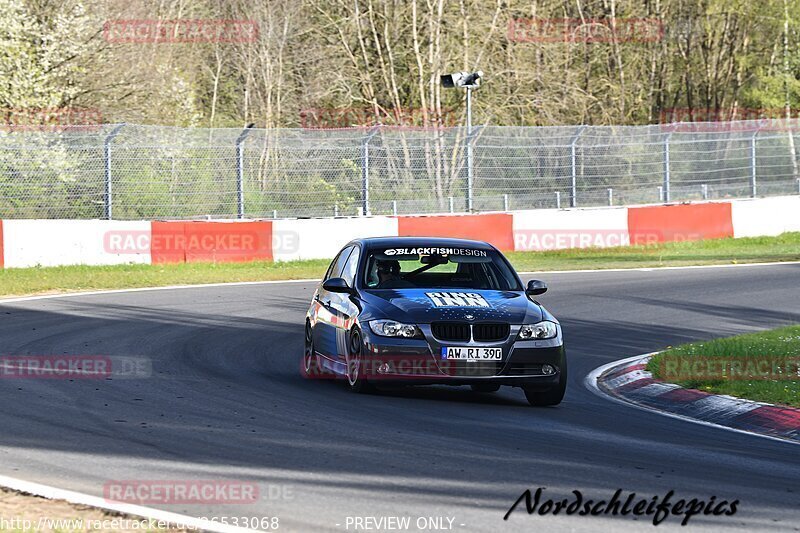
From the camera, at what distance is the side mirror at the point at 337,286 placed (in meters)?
11.5

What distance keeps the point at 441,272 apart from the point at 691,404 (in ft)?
8.39

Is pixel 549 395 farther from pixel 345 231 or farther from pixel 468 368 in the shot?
pixel 345 231

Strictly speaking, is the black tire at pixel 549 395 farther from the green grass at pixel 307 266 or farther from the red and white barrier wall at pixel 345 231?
the red and white barrier wall at pixel 345 231

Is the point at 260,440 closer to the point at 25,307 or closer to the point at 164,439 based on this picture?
the point at 164,439

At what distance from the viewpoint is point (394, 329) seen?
34.5ft

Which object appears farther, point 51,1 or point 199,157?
point 51,1

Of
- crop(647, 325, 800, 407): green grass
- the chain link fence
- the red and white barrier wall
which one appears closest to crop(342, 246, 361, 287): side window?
crop(647, 325, 800, 407): green grass

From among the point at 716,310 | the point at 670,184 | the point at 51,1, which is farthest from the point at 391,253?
the point at 51,1

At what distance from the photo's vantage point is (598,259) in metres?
28.0

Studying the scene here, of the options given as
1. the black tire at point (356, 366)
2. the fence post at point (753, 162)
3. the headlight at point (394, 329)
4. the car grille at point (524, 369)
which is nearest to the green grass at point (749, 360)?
the car grille at point (524, 369)

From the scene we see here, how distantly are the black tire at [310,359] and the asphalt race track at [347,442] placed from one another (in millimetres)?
138

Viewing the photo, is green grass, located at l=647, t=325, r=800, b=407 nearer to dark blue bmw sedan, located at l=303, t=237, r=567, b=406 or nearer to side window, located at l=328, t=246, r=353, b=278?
dark blue bmw sedan, located at l=303, t=237, r=567, b=406

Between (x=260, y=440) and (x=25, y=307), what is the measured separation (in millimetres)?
11036

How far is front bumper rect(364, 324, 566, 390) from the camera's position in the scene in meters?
10.4
